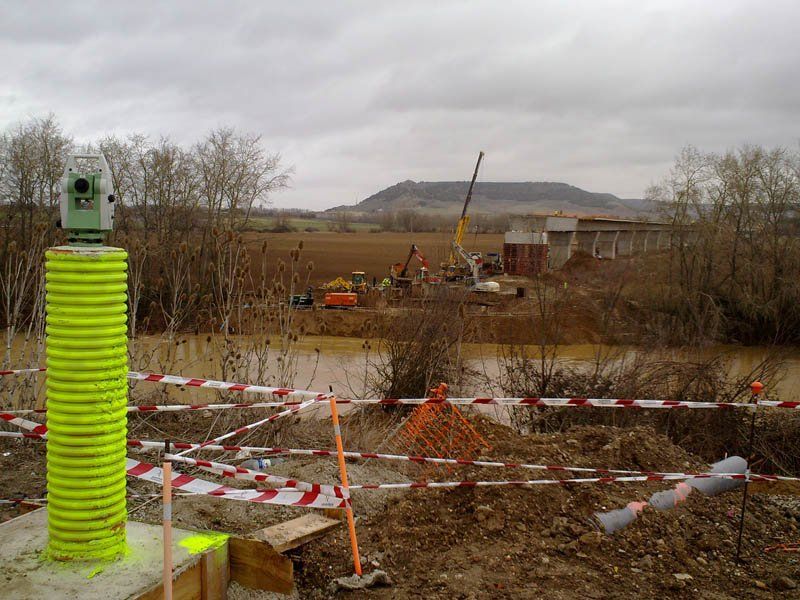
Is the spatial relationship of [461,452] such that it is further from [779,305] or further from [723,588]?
[779,305]

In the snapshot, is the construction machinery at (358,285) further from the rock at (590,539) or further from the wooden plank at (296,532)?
the rock at (590,539)

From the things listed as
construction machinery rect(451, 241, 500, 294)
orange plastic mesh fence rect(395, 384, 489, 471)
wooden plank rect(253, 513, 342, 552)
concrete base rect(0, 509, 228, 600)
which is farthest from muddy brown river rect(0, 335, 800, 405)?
construction machinery rect(451, 241, 500, 294)

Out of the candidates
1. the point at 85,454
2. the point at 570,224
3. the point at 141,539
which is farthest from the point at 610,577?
the point at 570,224

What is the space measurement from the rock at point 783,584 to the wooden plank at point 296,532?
115 inches

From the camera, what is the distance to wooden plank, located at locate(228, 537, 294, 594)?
166 inches

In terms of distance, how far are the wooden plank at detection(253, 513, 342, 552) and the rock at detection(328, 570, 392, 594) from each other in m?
0.38

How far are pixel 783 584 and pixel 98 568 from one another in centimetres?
415

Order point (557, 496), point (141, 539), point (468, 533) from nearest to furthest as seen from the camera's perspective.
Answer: point (141, 539)
point (468, 533)
point (557, 496)

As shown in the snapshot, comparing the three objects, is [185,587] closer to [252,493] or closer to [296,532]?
[252,493]

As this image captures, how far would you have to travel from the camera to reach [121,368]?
3.88 metres

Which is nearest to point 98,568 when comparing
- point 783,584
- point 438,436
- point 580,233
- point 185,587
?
point 185,587

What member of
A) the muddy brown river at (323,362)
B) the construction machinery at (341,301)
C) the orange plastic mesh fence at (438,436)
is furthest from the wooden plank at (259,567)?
the construction machinery at (341,301)

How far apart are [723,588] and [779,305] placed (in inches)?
1021

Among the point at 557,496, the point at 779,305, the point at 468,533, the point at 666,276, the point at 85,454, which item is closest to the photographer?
the point at 85,454
